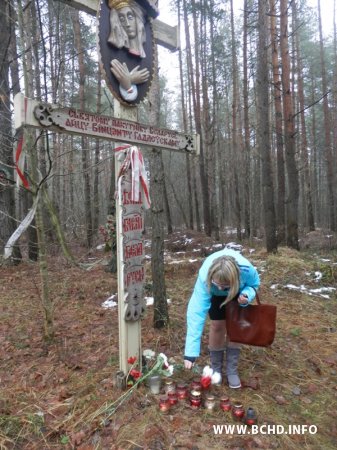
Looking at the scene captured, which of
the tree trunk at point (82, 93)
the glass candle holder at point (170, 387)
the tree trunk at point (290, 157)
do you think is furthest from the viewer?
the tree trunk at point (82, 93)

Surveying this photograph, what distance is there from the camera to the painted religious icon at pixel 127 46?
2.81 m

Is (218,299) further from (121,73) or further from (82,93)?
(82,93)

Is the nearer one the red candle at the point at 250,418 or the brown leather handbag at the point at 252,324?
the red candle at the point at 250,418

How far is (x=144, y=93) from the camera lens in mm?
3182

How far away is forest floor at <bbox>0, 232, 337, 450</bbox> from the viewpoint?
2.62 meters

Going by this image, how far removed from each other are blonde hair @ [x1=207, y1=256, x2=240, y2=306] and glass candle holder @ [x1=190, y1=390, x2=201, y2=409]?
850 millimetres

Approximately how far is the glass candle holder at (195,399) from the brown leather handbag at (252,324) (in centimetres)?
57

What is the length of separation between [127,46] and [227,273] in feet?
6.88

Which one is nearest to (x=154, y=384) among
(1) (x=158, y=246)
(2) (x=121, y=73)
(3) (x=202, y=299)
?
(3) (x=202, y=299)

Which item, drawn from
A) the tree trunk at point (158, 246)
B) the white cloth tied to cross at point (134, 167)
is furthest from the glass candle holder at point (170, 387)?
the white cloth tied to cross at point (134, 167)

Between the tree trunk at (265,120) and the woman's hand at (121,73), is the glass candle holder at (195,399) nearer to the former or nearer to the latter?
the woman's hand at (121,73)

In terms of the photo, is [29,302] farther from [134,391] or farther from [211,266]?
[211,266]

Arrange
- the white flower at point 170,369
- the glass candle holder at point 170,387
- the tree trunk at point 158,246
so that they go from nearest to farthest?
the glass candle holder at point 170,387 → the white flower at point 170,369 → the tree trunk at point 158,246

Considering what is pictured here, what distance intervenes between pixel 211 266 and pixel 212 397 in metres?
1.09
